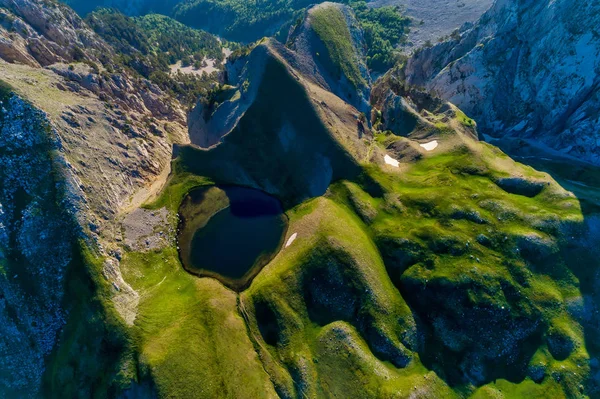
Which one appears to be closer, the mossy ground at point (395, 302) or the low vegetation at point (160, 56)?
the mossy ground at point (395, 302)

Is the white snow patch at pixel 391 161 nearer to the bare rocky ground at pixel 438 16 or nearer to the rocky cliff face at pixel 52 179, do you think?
the rocky cliff face at pixel 52 179

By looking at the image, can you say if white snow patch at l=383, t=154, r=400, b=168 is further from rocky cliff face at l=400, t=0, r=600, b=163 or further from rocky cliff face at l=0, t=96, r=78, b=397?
rocky cliff face at l=0, t=96, r=78, b=397

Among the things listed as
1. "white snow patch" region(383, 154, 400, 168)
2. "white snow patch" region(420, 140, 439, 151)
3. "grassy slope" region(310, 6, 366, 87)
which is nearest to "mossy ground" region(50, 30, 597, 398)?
"white snow patch" region(383, 154, 400, 168)

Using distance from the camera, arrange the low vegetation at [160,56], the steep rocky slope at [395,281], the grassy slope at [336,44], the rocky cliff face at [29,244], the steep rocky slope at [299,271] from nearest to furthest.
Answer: the steep rocky slope at [395,281] < the steep rocky slope at [299,271] < the rocky cliff face at [29,244] < the grassy slope at [336,44] < the low vegetation at [160,56]

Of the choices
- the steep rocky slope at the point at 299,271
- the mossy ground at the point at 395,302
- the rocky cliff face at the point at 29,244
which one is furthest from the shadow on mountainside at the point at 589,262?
the rocky cliff face at the point at 29,244

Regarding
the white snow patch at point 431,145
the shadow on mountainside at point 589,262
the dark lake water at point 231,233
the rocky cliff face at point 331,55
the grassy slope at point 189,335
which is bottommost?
the grassy slope at point 189,335

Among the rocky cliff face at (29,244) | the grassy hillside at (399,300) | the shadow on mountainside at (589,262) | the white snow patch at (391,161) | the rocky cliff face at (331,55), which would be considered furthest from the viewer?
the rocky cliff face at (331,55)

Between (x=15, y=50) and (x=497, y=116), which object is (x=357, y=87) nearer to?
(x=497, y=116)
